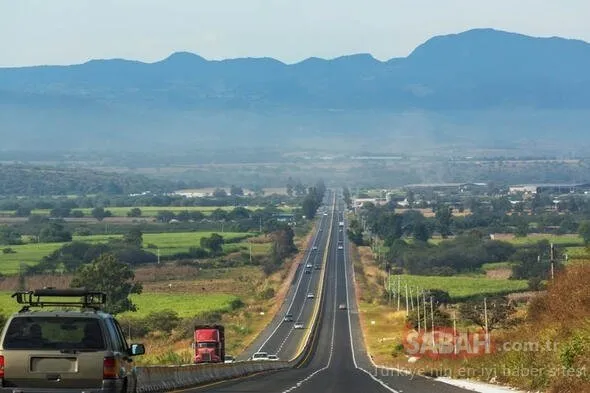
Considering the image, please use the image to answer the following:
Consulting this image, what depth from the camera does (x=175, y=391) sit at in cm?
3362

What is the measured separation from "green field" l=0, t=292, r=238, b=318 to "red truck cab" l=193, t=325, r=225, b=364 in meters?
23.1

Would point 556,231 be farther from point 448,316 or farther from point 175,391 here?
point 175,391

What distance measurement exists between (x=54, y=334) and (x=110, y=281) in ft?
242

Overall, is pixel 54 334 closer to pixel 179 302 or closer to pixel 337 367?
pixel 337 367

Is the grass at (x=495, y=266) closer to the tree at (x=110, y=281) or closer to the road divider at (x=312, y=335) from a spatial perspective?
the road divider at (x=312, y=335)

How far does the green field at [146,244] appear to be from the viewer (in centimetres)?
12675

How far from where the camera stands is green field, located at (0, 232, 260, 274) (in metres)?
127

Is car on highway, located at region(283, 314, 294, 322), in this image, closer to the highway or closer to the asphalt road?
the asphalt road

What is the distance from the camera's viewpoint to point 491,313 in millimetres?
84125

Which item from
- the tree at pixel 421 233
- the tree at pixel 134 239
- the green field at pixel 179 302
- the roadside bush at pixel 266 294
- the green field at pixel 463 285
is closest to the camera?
the green field at pixel 179 302

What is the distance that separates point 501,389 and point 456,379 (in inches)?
335

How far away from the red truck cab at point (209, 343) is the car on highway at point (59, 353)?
153 ft

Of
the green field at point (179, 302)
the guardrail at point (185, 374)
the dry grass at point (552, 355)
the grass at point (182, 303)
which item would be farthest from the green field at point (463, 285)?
the guardrail at point (185, 374)

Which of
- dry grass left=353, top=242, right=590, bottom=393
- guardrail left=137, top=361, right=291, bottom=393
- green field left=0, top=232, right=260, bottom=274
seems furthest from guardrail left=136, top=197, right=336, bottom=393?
green field left=0, top=232, right=260, bottom=274
